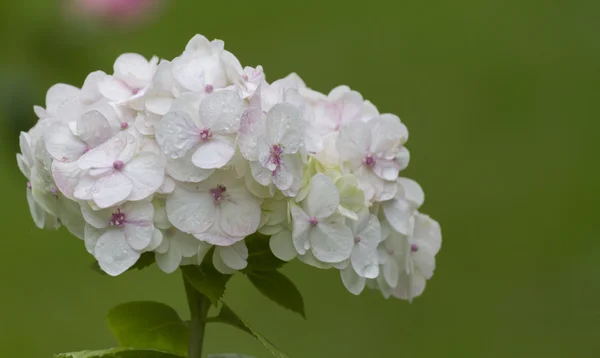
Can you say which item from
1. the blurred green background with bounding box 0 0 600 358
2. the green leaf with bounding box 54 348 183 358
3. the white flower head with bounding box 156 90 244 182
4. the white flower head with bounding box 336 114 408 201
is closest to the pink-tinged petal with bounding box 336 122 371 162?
the white flower head with bounding box 336 114 408 201

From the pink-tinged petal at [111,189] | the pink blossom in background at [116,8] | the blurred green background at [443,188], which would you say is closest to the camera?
the pink-tinged petal at [111,189]

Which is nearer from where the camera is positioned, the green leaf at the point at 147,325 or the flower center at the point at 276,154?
the flower center at the point at 276,154

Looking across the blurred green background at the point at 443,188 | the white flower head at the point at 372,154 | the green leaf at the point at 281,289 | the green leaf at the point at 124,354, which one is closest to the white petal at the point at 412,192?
the white flower head at the point at 372,154

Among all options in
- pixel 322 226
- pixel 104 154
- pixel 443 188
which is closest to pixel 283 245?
pixel 322 226

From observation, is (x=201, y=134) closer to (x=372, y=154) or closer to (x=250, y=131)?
(x=250, y=131)

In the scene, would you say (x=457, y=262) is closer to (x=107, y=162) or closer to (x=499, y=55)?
(x=499, y=55)

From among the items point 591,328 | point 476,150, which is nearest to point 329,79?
point 476,150

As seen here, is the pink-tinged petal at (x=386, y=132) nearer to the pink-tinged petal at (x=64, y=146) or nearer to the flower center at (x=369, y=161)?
the flower center at (x=369, y=161)
